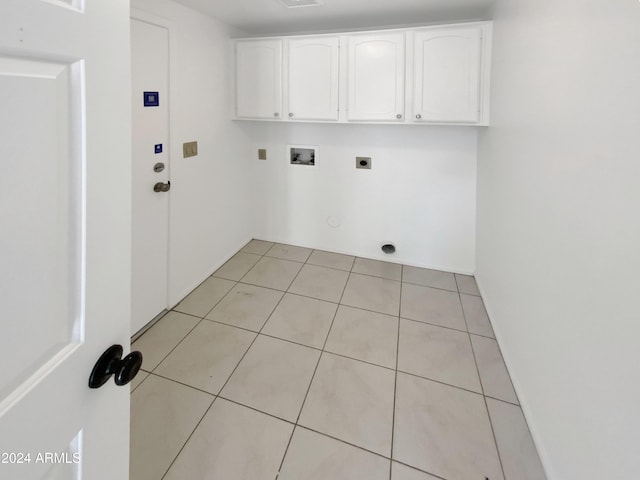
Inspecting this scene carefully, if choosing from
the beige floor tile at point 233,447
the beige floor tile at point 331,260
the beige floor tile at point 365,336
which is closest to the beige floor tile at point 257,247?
the beige floor tile at point 331,260

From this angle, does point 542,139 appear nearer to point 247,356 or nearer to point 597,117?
point 597,117

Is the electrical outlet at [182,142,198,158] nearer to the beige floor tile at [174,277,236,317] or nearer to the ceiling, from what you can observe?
the ceiling

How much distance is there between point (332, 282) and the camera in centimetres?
289

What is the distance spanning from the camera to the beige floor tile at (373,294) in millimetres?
2549

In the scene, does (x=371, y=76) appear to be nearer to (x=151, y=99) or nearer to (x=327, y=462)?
(x=151, y=99)

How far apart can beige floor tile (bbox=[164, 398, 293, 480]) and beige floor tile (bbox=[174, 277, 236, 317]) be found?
37.5 inches

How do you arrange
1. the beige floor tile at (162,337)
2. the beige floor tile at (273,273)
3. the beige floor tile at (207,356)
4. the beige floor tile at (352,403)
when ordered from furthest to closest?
1. the beige floor tile at (273,273)
2. the beige floor tile at (162,337)
3. the beige floor tile at (207,356)
4. the beige floor tile at (352,403)

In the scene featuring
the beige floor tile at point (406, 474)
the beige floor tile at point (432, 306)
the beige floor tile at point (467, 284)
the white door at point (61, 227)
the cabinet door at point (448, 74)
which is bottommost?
the beige floor tile at point (406, 474)

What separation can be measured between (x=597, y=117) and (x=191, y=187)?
98.2 inches

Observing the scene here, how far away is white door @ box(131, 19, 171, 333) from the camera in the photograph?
6.50 ft

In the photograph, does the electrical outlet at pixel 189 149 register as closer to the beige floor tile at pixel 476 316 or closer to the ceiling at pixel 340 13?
the ceiling at pixel 340 13

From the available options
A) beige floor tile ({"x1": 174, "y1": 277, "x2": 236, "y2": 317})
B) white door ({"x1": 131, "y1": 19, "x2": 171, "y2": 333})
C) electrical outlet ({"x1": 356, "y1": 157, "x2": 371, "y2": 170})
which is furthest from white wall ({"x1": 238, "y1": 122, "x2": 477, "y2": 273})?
white door ({"x1": 131, "y1": 19, "x2": 171, "y2": 333})

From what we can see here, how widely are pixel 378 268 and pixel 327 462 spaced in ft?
6.50

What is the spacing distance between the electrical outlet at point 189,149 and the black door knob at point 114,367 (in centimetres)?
210
